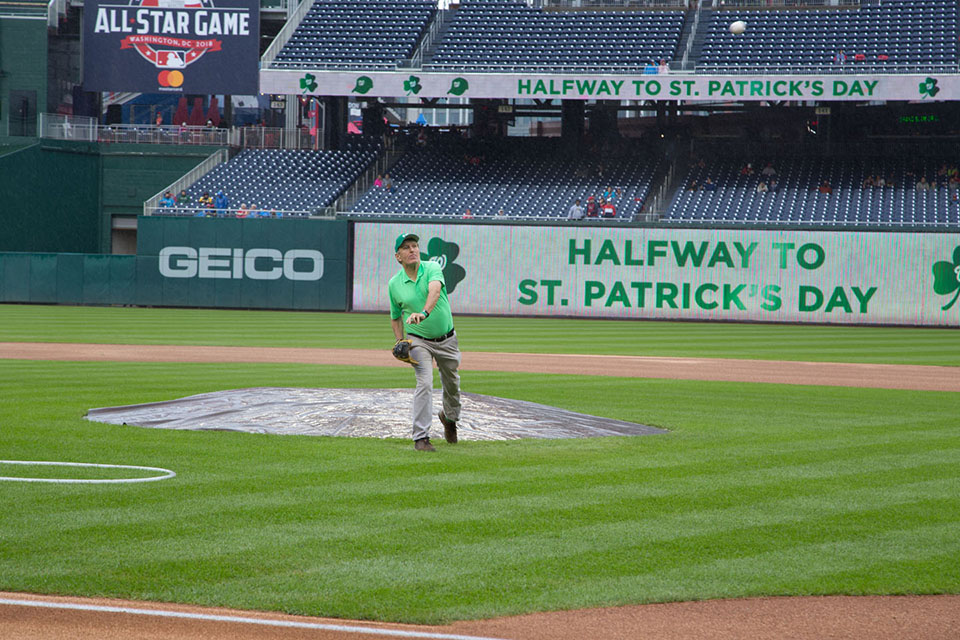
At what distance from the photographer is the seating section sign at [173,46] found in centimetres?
4634

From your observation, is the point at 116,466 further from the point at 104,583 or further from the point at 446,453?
the point at 104,583

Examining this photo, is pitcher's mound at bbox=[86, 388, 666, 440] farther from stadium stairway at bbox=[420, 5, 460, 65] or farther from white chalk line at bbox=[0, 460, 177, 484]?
stadium stairway at bbox=[420, 5, 460, 65]

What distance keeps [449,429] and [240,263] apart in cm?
3139

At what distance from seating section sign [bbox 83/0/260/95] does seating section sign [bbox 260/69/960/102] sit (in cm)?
404

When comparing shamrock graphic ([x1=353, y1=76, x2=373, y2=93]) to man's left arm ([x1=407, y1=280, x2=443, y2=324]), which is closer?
man's left arm ([x1=407, y1=280, x2=443, y2=324])

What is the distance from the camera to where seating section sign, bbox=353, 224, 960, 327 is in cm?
3666

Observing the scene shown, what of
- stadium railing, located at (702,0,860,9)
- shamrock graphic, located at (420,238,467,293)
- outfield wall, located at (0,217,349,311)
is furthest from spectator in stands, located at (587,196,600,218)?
stadium railing, located at (702,0,860,9)

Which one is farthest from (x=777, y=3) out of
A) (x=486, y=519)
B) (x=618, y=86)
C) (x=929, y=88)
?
(x=486, y=519)

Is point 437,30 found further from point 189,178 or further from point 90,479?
point 90,479

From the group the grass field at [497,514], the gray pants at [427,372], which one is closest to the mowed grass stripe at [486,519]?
the grass field at [497,514]

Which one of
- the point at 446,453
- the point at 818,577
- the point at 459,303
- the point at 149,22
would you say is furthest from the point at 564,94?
the point at 818,577

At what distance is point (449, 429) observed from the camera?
10.5 m

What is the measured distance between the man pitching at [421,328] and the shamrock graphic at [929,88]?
109ft

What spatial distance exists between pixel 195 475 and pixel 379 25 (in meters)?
40.9
